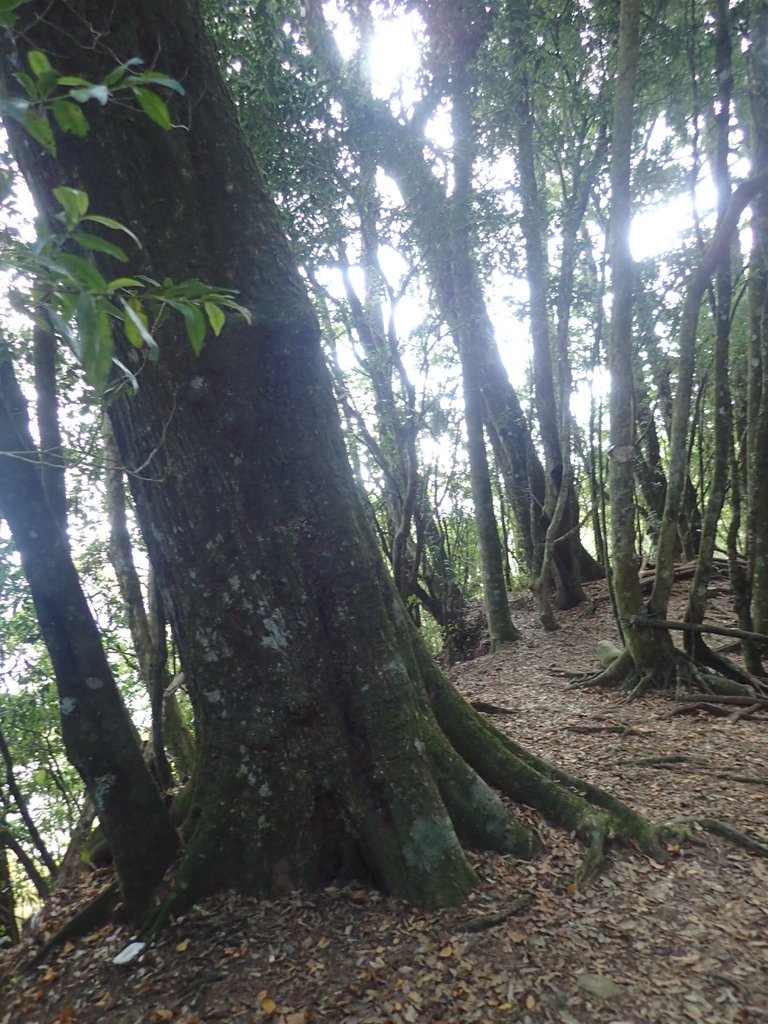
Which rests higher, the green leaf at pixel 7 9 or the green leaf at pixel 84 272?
the green leaf at pixel 7 9

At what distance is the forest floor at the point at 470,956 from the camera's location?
2520 millimetres

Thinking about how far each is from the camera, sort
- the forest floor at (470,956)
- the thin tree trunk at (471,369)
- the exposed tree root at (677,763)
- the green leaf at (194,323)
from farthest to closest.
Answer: the thin tree trunk at (471,369) < the exposed tree root at (677,763) < the forest floor at (470,956) < the green leaf at (194,323)

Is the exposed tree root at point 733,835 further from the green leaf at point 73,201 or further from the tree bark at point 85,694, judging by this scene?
the green leaf at point 73,201

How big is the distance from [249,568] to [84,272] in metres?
2.25

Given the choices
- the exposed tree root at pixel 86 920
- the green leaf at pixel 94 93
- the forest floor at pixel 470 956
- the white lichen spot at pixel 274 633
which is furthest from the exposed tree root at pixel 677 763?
the green leaf at pixel 94 93

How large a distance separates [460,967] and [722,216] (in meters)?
6.63

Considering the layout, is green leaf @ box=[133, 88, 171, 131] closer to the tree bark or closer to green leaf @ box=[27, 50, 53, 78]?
green leaf @ box=[27, 50, 53, 78]

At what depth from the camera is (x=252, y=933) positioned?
2902 mm

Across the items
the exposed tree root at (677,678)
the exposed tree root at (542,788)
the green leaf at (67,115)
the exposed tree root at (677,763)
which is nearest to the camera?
the green leaf at (67,115)

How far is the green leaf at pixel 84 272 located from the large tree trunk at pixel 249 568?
2134mm

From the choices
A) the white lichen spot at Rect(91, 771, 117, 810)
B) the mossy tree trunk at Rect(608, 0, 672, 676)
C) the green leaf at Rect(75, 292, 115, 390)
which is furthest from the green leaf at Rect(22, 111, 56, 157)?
the mossy tree trunk at Rect(608, 0, 672, 676)

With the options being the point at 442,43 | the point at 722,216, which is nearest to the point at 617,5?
the point at 442,43

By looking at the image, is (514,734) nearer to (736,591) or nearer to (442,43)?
(736,591)

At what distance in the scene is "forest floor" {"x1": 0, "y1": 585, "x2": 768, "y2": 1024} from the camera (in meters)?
2.52
